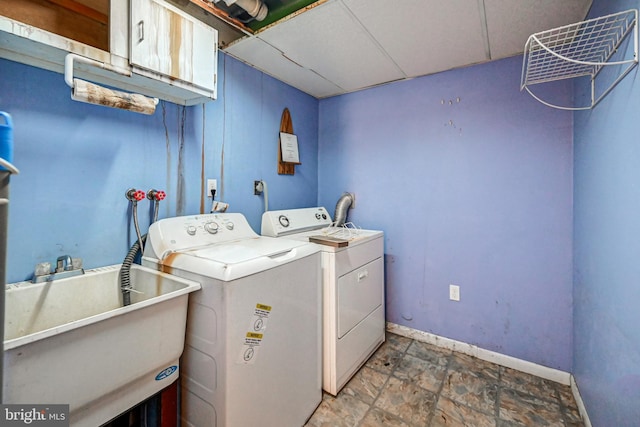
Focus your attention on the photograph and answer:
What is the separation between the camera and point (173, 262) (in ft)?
4.23

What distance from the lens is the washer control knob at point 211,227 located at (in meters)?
1.60

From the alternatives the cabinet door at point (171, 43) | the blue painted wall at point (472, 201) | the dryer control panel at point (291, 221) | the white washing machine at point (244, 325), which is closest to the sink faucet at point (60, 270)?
the white washing machine at point (244, 325)

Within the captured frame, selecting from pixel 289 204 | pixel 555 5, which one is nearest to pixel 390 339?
pixel 289 204

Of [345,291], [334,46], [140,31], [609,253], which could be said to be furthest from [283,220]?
[609,253]

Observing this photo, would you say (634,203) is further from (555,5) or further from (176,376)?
(176,376)

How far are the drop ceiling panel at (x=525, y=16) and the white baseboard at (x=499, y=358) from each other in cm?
207

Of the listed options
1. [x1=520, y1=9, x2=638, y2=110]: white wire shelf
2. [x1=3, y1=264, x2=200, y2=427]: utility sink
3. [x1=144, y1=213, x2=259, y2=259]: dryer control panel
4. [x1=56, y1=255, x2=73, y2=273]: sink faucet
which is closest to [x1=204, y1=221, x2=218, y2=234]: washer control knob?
[x1=144, y1=213, x2=259, y2=259]: dryer control panel

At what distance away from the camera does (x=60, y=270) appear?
120 centimetres

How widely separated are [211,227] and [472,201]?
6.00 feet

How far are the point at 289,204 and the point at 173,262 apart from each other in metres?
1.31

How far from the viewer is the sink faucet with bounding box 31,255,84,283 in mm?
1150

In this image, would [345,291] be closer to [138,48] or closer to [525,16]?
[138,48]

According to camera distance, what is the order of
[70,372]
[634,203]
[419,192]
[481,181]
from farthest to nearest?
[419,192]
[481,181]
[634,203]
[70,372]

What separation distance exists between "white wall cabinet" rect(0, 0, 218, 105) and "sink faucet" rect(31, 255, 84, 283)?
808mm
